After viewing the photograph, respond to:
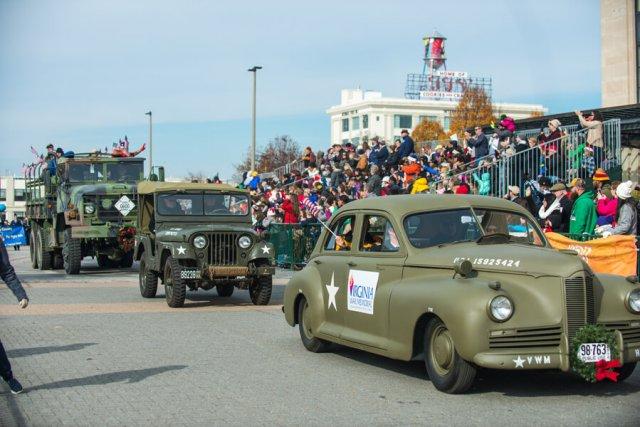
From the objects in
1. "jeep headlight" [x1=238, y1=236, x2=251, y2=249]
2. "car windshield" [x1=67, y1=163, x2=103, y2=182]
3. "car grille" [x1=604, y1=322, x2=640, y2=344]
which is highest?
"car windshield" [x1=67, y1=163, x2=103, y2=182]

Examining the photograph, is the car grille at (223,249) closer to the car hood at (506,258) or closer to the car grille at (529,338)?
the car hood at (506,258)

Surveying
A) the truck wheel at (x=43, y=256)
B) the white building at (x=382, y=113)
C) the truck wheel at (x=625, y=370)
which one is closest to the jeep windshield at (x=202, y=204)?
the truck wheel at (x=625, y=370)

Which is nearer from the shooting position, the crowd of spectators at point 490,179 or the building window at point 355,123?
the crowd of spectators at point 490,179

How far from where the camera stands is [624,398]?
26.5 feet

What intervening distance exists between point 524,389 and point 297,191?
19.8 metres

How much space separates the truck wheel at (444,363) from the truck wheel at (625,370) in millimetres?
1578

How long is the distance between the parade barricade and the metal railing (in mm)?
3825

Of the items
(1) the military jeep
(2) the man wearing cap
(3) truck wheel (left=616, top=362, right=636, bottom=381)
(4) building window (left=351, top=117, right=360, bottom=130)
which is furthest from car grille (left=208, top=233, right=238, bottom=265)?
(4) building window (left=351, top=117, right=360, bottom=130)

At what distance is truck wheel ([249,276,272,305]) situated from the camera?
16.0m

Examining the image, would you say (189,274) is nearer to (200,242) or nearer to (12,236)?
(200,242)

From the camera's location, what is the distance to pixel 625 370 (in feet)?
28.3

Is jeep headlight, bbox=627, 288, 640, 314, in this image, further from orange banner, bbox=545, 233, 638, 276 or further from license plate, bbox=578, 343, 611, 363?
orange banner, bbox=545, 233, 638, 276

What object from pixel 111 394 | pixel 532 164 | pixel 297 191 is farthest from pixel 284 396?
pixel 297 191

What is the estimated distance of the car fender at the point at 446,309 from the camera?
7.75 metres
